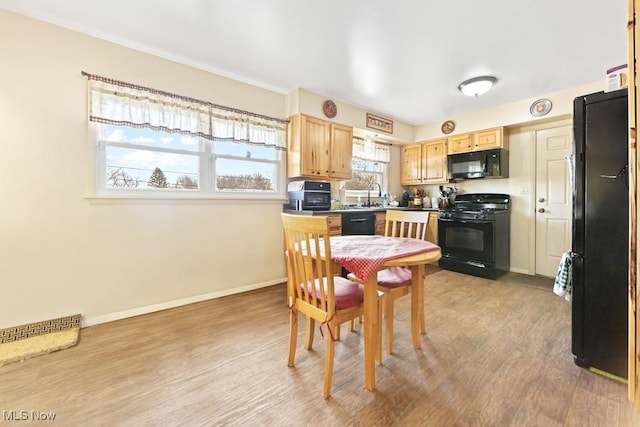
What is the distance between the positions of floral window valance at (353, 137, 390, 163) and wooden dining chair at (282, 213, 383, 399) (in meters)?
3.07

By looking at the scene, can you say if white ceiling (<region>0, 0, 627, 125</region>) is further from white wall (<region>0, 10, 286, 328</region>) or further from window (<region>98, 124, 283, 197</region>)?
window (<region>98, 124, 283, 197</region>)

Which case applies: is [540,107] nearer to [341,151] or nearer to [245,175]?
[341,151]

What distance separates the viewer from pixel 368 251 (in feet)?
5.53

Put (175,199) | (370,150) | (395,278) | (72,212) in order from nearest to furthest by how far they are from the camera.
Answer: (395,278), (72,212), (175,199), (370,150)

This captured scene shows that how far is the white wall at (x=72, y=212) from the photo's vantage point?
2.01m

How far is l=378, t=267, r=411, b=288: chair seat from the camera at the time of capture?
188 cm

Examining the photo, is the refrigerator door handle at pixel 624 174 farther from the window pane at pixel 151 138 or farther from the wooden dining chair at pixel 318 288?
the window pane at pixel 151 138

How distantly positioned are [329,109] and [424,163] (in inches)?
83.5

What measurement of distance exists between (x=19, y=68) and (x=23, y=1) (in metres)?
0.46

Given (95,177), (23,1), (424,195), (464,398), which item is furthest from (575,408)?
(23,1)

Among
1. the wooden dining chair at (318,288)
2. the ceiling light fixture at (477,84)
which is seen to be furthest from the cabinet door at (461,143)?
the wooden dining chair at (318,288)

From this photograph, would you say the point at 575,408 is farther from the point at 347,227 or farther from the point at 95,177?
the point at 95,177

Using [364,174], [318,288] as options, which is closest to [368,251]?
[318,288]

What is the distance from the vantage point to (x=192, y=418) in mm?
1311
